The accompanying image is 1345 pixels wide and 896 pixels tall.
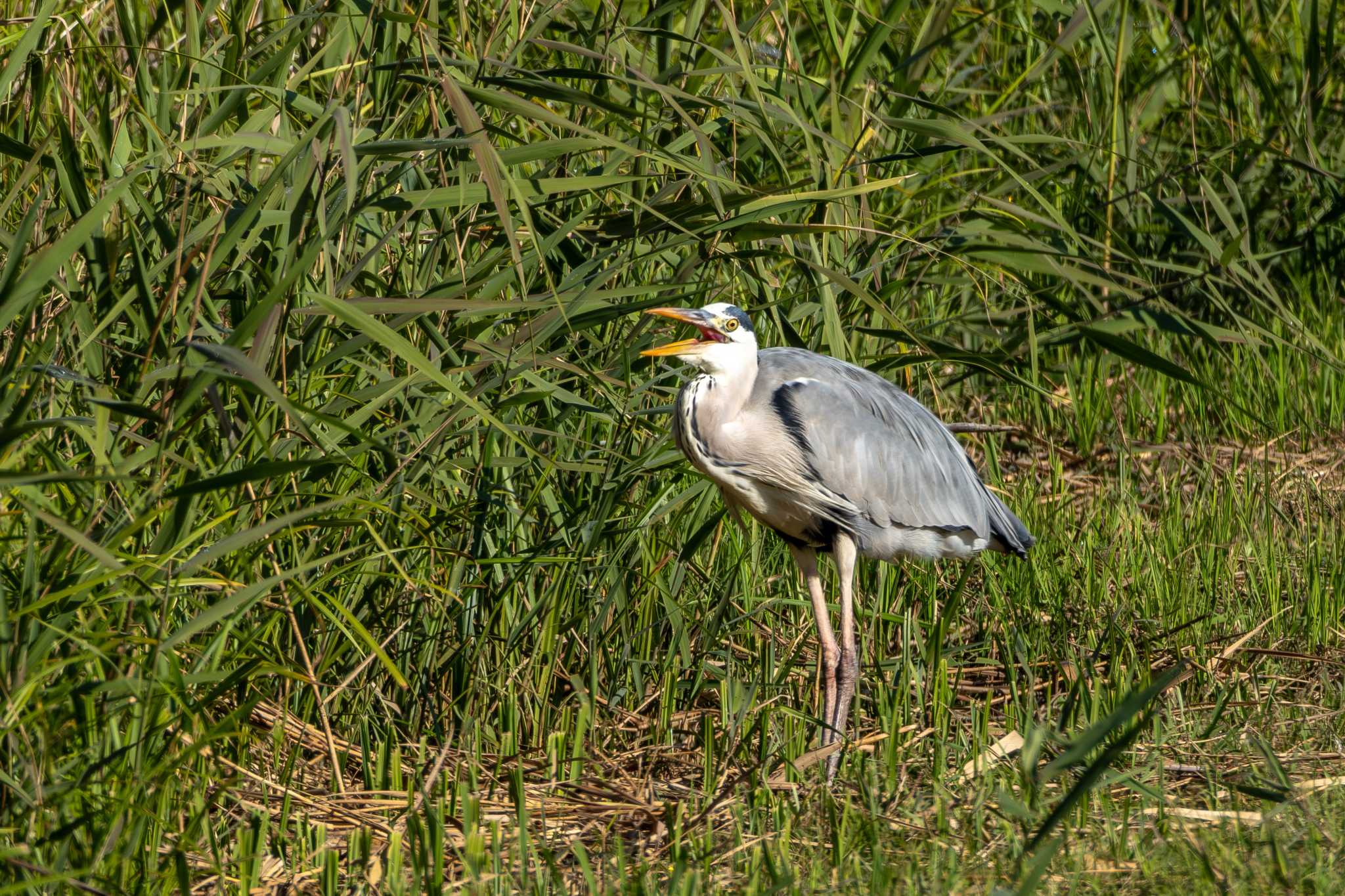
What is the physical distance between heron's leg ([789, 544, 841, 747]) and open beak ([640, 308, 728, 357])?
2.65 feet

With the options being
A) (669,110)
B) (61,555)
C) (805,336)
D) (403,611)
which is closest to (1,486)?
(61,555)

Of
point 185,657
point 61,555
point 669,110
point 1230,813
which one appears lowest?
point 1230,813

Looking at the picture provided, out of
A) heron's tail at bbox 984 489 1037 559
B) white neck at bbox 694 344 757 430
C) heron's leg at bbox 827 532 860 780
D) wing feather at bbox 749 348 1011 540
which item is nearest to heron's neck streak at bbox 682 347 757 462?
white neck at bbox 694 344 757 430

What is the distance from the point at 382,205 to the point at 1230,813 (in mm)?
2360

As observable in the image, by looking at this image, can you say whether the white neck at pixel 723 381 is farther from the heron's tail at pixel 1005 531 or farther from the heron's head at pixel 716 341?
the heron's tail at pixel 1005 531

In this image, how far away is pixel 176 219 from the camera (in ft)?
12.5

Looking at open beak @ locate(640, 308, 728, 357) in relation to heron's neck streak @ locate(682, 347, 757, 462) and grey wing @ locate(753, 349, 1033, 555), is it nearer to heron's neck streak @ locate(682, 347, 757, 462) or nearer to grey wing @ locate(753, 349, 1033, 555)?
heron's neck streak @ locate(682, 347, 757, 462)

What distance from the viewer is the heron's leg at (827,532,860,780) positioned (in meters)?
4.36

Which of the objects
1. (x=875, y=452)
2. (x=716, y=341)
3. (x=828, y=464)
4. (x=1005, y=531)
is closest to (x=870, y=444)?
(x=875, y=452)

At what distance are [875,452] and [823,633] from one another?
0.56 m

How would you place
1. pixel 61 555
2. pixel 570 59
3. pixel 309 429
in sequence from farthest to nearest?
pixel 570 59
pixel 309 429
pixel 61 555

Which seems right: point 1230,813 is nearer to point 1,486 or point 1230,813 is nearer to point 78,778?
point 78,778

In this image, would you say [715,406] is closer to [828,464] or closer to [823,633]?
[828,464]

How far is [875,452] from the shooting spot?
4492mm
